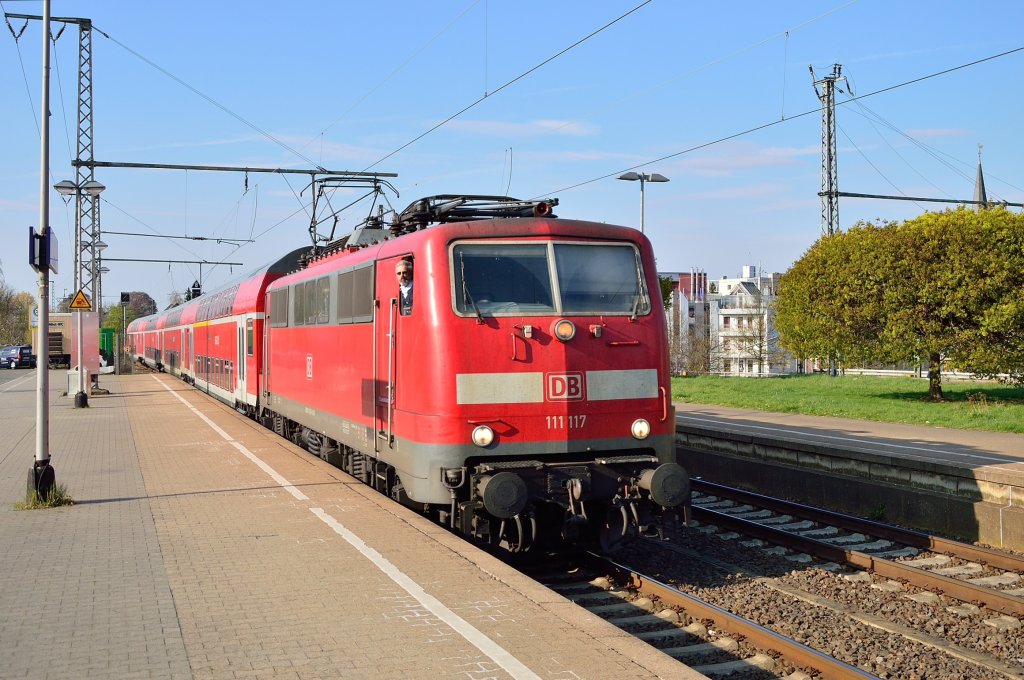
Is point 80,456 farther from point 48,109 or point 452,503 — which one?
point 452,503

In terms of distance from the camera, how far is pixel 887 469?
12.8 m

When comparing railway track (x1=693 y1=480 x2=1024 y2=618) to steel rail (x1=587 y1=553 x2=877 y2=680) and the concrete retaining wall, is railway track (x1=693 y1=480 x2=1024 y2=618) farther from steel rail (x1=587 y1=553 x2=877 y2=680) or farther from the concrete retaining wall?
steel rail (x1=587 y1=553 x2=877 y2=680)

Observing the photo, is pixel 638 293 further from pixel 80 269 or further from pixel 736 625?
pixel 80 269

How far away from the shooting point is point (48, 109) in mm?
11984

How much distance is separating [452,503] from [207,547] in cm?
237

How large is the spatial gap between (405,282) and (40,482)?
5415 mm

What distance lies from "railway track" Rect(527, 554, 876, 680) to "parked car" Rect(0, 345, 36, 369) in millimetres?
65061

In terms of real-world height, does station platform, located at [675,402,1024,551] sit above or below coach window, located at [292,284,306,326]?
below

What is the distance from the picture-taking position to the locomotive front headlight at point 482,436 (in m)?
8.71

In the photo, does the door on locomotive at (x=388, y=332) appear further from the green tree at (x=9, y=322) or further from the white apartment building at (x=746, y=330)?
the green tree at (x=9, y=322)

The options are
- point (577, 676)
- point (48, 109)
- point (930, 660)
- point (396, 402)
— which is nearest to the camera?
point (577, 676)

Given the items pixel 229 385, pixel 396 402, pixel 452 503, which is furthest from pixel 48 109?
pixel 229 385

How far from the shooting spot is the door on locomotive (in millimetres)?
9633

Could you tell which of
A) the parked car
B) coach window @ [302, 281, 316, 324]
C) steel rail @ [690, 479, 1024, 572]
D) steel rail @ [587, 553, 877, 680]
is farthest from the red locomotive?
the parked car
